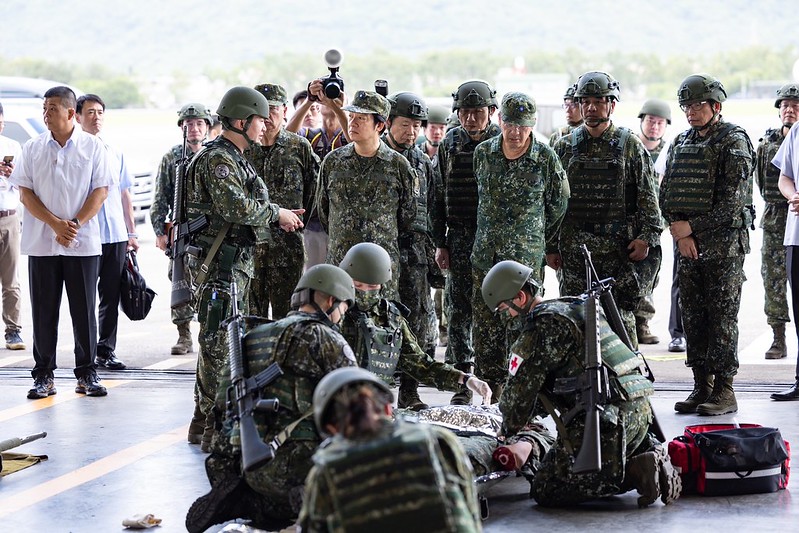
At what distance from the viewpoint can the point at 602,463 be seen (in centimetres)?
501

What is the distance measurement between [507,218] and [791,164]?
2.04 m

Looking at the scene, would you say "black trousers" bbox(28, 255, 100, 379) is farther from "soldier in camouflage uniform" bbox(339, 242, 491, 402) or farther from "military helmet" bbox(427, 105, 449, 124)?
"military helmet" bbox(427, 105, 449, 124)

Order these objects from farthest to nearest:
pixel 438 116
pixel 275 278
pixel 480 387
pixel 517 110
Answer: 1. pixel 438 116
2. pixel 275 278
3. pixel 517 110
4. pixel 480 387

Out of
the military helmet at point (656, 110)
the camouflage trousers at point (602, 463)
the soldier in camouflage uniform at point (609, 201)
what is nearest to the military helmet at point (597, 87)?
the soldier in camouflage uniform at point (609, 201)

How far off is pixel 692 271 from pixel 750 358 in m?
1.94

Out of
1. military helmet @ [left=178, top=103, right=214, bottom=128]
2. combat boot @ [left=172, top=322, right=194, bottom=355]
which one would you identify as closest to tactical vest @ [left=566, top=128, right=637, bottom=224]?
military helmet @ [left=178, top=103, right=214, bottom=128]

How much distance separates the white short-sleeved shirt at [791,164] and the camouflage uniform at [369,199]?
2.46 metres

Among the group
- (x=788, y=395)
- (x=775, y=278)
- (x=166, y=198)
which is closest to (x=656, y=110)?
(x=775, y=278)

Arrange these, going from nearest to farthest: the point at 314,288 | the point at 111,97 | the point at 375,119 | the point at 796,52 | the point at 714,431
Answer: the point at 314,288 < the point at 714,431 < the point at 375,119 < the point at 111,97 < the point at 796,52

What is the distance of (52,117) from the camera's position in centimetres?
725

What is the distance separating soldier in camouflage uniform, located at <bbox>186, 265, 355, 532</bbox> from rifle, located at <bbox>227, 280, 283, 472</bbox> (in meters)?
0.04

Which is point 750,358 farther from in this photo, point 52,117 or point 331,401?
point 331,401

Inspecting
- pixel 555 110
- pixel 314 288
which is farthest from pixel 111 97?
pixel 314 288

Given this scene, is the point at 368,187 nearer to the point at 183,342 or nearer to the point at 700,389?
the point at 700,389
